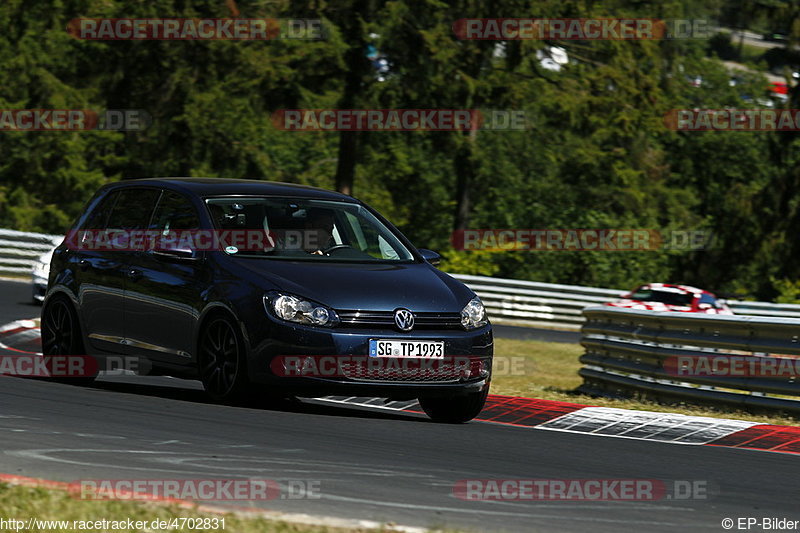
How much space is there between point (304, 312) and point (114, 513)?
3.50m

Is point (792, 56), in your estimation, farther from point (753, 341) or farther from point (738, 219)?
point (753, 341)

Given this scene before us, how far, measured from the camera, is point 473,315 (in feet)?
31.2

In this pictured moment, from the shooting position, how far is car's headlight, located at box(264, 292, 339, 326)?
8914mm

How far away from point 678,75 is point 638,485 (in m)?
46.2

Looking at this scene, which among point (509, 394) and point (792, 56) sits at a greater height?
point (792, 56)

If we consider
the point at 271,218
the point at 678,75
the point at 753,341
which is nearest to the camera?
the point at 271,218

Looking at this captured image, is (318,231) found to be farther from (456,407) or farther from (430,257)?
(456,407)

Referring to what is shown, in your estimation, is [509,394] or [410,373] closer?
[410,373]

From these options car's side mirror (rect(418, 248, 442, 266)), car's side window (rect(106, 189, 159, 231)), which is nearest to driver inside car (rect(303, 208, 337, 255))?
car's side mirror (rect(418, 248, 442, 266))

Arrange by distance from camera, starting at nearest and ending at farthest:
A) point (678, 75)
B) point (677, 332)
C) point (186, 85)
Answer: point (677, 332) < point (186, 85) < point (678, 75)

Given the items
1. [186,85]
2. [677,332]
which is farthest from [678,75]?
[677,332]

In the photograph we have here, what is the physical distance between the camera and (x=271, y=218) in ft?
32.5

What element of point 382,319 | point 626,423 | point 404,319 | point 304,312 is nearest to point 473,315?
point 404,319

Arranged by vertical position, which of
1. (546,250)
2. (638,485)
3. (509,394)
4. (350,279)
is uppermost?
(350,279)
